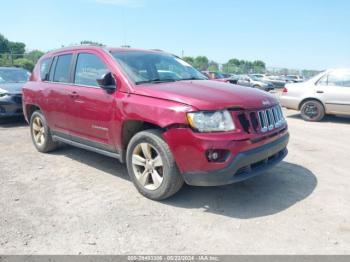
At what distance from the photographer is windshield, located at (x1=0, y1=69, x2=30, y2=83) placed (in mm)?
9430

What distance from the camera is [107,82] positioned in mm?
4160

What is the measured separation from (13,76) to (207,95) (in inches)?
315

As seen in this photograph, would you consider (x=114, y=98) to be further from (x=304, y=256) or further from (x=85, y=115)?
(x=304, y=256)

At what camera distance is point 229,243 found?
302 cm

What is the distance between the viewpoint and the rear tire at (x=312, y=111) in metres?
9.56

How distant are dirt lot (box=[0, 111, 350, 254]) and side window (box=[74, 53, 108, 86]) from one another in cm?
135

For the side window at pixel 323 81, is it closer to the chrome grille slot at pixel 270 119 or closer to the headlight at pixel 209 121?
the chrome grille slot at pixel 270 119

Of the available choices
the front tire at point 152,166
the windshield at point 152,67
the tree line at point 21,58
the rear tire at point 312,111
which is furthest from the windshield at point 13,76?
the tree line at point 21,58

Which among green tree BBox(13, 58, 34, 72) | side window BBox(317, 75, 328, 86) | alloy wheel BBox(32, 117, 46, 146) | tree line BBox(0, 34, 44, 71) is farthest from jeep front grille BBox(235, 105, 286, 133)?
green tree BBox(13, 58, 34, 72)

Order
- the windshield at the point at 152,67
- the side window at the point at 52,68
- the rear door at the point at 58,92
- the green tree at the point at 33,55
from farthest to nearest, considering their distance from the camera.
Answer: the green tree at the point at 33,55
the side window at the point at 52,68
the rear door at the point at 58,92
the windshield at the point at 152,67

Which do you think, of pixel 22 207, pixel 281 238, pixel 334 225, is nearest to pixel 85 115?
pixel 22 207

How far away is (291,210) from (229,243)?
1016 mm

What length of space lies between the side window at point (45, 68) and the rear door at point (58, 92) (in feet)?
0.32

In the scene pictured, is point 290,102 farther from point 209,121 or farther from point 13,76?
point 13,76
